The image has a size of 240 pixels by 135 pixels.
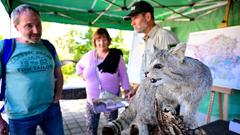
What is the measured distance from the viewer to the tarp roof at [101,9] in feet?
9.74

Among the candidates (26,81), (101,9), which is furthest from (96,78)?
(101,9)

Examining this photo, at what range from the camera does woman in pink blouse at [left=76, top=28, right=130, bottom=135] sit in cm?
193

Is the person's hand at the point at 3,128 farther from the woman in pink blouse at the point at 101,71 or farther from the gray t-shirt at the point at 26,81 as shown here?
the woman in pink blouse at the point at 101,71

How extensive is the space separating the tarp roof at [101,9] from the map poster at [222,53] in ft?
1.82

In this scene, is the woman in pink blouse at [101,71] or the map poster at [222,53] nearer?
the woman in pink blouse at [101,71]

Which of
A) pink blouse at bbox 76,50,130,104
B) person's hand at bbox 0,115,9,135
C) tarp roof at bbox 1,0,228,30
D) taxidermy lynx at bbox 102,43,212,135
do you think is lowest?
→ person's hand at bbox 0,115,9,135

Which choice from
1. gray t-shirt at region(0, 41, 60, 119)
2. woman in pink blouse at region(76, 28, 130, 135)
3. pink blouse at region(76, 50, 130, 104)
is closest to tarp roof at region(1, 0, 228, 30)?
woman in pink blouse at region(76, 28, 130, 135)

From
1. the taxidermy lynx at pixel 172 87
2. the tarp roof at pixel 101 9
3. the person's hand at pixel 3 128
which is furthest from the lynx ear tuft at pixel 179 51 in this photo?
the tarp roof at pixel 101 9

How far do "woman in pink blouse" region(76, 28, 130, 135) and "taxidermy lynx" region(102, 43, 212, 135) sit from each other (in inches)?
53.6

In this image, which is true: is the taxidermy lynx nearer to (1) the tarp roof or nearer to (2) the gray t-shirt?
(2) the gray t-shirt

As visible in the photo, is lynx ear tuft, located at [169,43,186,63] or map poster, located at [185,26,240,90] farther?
map poster, located at [185,26,240,90]

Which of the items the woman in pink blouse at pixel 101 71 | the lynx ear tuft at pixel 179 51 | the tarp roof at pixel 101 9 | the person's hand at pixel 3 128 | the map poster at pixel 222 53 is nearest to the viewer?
the lynx ear tuft at pixel 179 51

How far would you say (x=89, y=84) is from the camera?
1.98m

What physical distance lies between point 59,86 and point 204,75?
3.84ft
